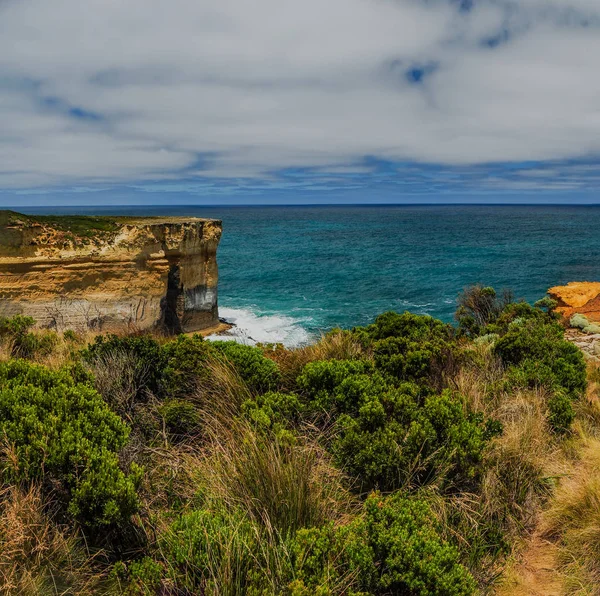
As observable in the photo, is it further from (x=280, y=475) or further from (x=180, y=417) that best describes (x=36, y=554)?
(x=180, y=417)

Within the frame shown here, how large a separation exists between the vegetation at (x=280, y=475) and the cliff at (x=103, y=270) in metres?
12.9

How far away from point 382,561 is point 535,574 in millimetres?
1466

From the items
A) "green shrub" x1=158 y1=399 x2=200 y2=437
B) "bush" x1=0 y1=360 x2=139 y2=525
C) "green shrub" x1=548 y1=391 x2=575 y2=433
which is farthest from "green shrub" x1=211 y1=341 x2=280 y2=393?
"green shrub" x1=548 y1=391 x2=575 y2=433

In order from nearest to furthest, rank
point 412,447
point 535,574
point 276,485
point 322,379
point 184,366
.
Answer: point 276,485
point 535,574
point 412,447
point 322,379
point 184,366

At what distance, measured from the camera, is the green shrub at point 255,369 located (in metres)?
5.30

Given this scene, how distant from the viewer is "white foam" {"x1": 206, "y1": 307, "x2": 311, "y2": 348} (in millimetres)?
21641

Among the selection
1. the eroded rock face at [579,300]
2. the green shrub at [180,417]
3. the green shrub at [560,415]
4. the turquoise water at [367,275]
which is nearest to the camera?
the green shrub at [180,417]

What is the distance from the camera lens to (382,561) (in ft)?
9.00

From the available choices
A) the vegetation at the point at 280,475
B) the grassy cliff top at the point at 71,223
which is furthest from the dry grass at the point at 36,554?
the grassy cliff top at the point at 71,223

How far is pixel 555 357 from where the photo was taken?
22.4ft

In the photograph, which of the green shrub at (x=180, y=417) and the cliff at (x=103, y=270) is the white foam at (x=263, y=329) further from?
the green shrub at (x=180, y=417)

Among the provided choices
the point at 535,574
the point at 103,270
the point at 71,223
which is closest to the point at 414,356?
the point at 535,574

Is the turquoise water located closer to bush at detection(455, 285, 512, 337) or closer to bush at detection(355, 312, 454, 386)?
bush at detection(455, 285, 512, 337)

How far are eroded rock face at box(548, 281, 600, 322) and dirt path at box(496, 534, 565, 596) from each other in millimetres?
14398
